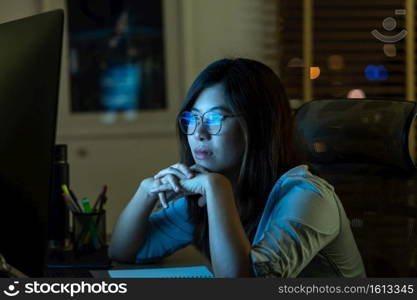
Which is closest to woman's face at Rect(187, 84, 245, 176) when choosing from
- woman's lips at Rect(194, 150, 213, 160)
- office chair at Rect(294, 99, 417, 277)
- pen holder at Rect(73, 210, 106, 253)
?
woman's lips at Rect(194, 150, 213, 160)

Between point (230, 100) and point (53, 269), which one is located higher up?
point (230, 100)

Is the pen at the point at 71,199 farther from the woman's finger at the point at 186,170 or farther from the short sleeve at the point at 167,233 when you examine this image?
the woman's finger at the point at 186,170

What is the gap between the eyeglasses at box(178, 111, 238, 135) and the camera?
3.12 ft

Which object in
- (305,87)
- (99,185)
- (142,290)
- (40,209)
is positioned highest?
(305,87)

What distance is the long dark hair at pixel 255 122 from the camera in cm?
96

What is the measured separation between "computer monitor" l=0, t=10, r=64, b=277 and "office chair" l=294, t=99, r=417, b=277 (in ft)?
1.75

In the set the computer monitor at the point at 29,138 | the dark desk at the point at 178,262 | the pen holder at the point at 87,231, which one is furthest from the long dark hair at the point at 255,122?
the computer monitor at the point at 29,138

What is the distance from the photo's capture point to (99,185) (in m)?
2.39

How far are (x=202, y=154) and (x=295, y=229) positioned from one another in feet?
0.66

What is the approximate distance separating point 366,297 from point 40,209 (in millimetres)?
398

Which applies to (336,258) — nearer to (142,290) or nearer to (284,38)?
(142,290)

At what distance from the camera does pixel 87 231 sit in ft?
3.70

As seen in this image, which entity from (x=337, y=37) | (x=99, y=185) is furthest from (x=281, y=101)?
(x=99, y=185)

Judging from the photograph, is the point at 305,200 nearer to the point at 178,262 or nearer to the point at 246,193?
the point at 246,193
